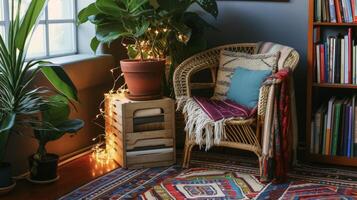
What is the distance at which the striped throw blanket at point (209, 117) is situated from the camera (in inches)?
130

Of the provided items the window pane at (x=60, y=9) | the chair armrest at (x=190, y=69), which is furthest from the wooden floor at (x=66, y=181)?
the window pane at (x=60, y=9)

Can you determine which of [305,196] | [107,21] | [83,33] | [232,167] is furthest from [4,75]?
[305,196]

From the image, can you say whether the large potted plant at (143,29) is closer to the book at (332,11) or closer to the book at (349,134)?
the book at (332,11)

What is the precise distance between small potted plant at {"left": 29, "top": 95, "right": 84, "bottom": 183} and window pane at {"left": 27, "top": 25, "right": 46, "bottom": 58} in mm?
567

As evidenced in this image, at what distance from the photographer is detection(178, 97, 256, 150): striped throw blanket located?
10.8 ft

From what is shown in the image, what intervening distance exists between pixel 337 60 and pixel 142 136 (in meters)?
1.29

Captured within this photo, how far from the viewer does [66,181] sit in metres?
3.30

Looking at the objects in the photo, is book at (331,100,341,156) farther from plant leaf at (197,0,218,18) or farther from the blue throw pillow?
plant leaf at (197,0,218,18)

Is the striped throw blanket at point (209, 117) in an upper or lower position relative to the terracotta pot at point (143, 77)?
lower

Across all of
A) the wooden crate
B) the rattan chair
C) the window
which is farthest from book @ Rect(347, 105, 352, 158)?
the window

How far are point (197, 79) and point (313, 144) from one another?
105 cm

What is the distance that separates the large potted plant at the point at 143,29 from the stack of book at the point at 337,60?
0.77 meters

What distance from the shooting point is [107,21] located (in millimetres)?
3605

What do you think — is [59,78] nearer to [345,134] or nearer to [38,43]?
[38,43]
